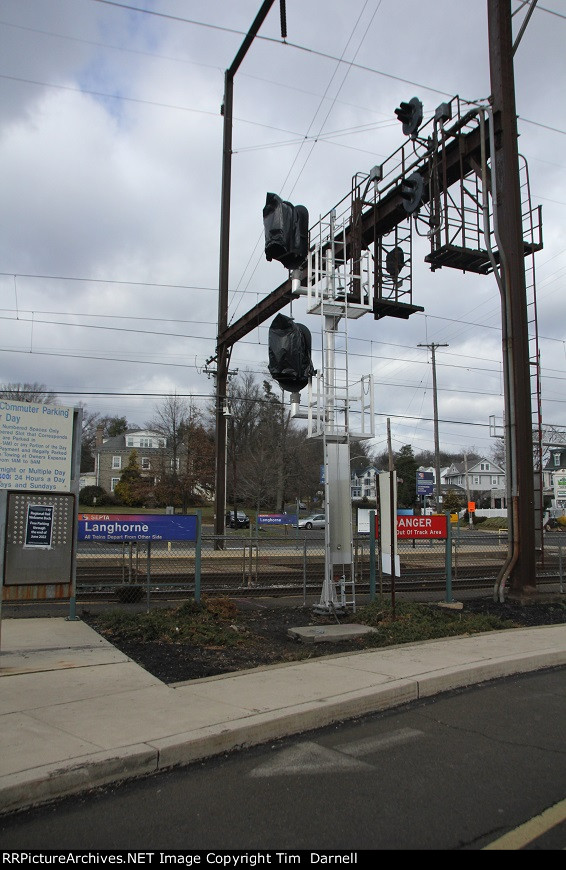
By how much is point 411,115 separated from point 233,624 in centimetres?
1214

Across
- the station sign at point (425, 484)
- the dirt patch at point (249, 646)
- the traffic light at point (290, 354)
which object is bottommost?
the dirt patch at point (249, 646)

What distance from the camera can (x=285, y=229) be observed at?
38.7ft

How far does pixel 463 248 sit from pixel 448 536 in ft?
20.3

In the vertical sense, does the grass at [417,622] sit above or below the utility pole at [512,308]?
below

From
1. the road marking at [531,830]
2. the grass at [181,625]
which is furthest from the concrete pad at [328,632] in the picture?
the road marking at [531,830]

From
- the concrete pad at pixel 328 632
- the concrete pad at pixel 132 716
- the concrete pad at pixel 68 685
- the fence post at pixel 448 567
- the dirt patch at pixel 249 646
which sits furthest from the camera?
the fence post at pixel 448 567

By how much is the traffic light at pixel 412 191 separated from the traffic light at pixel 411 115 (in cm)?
98

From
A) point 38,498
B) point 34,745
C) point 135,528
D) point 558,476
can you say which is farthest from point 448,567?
point 558,476

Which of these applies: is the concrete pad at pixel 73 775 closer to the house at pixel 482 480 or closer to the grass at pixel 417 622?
the grass at pixel 417 622

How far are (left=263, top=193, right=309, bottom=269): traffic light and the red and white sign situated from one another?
17.4 ft

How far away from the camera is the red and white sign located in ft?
41.1

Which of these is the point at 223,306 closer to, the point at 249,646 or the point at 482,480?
the point at 249,646

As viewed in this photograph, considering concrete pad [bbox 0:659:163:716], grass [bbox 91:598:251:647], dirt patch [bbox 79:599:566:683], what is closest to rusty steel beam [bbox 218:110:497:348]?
dirt patch [bbox 79:599:566:683]

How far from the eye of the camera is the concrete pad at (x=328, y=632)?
898 cm
